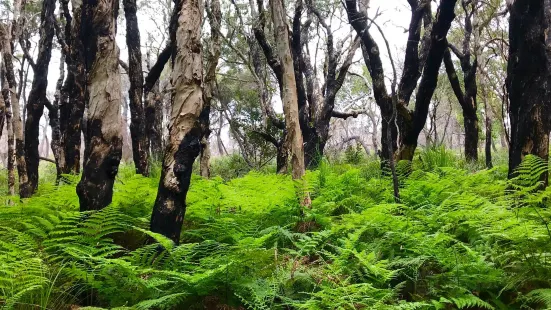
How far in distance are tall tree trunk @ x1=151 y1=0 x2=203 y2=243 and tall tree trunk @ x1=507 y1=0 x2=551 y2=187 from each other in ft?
11.9

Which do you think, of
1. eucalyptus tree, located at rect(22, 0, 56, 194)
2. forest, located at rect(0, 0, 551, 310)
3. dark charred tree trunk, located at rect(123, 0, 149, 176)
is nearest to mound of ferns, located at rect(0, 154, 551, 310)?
forest, located at rect(0, 0, 551, 310)

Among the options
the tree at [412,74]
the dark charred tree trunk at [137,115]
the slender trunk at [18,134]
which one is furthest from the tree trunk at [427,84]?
the slender trunk at [18,134]

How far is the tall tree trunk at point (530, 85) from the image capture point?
4.90 meters

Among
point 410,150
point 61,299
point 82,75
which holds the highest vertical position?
point 82,75

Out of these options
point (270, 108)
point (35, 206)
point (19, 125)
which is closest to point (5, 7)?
point (19, 125)

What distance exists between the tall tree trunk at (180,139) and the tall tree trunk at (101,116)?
2.06 feet

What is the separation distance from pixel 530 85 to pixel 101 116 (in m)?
A: 4.74

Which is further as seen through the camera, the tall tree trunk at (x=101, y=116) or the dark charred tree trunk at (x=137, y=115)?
the dark charred tree trunk at (x=137, y=115)

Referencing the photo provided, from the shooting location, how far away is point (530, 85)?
4.96m

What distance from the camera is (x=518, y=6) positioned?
16.7 ft

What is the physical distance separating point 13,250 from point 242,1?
845 inches

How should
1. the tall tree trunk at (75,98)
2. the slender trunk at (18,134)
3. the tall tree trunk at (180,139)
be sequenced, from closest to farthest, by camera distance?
the tall tree trunk at (180,139)
the tall tree trunk at (75,98)
the slender trunk at (18,134)

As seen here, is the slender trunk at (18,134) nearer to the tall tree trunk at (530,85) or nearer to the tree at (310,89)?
the tree at (310,89)

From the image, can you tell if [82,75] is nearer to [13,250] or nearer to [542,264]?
[13,250]
